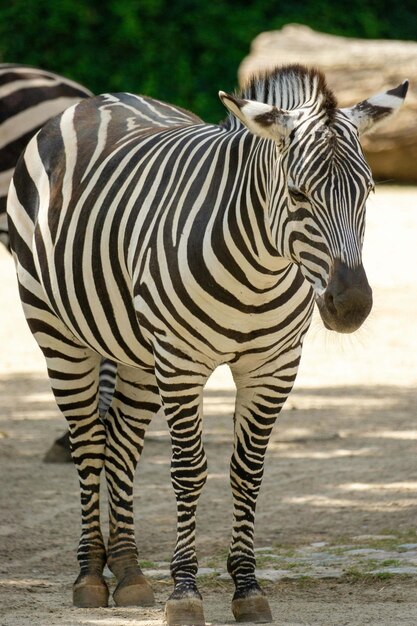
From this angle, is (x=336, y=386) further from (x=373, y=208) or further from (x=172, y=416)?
(x=373, y=208)

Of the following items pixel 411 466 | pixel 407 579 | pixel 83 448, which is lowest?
pixel 411 466

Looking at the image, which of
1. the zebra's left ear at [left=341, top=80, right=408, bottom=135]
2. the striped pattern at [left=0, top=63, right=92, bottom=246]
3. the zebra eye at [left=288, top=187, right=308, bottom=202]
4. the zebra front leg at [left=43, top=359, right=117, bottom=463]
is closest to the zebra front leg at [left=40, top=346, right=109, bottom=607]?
the zebra eye at [left=288, top=187, right=308, bottom=202]

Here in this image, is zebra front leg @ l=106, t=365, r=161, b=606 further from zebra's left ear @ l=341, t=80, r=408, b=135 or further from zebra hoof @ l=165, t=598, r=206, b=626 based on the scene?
zebra's left ear @ l=341, t=80, r=408, b=135

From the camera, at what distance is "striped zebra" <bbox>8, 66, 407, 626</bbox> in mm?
3617

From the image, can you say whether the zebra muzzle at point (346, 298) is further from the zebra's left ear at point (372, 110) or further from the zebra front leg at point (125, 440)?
the zebra front leg at point (125, 440)

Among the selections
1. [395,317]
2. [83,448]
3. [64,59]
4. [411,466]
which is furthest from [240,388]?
[64,59]

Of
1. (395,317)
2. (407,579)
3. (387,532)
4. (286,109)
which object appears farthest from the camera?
(395,317)

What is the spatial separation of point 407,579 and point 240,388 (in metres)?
1.07

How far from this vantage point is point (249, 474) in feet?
14.1

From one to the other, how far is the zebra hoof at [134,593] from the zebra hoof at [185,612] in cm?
43

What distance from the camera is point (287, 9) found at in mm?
18984

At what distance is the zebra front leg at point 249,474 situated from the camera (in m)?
4.18

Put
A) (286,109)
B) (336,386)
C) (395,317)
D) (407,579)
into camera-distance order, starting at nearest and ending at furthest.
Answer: (286,109)
(407,579)
(336,386)
(395,317)

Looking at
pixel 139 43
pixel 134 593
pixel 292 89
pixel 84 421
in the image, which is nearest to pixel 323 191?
pixel 292 89
